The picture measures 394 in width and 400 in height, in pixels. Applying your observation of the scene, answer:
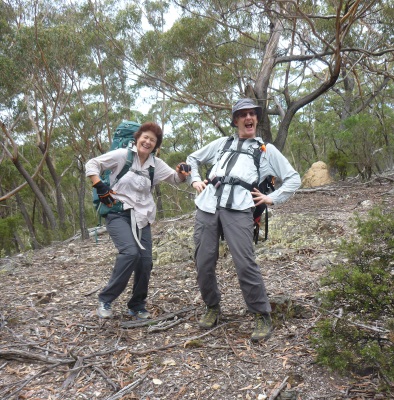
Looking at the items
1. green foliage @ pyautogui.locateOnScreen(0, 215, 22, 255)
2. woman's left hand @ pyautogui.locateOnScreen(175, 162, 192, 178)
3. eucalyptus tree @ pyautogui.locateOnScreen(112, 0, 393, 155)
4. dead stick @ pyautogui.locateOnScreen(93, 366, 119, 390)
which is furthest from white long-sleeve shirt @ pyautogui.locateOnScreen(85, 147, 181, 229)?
green foliage @ pyautogui.locateOnScreen(0, 215, 22, 255)

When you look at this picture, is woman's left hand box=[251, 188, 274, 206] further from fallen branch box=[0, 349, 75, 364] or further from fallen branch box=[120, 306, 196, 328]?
fallen branch box=[0, 349, 75, 364]

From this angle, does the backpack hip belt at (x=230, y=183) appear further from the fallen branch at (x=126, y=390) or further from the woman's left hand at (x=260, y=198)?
the fallen branch at (x=126, y=390)

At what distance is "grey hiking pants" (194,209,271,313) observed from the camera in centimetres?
272

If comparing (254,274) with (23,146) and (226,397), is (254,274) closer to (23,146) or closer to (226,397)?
(226,397)

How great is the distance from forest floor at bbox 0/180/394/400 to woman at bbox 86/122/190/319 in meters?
0.30

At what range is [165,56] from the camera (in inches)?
512

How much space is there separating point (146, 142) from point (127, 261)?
35.3 inches

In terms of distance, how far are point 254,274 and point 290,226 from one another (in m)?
3.10

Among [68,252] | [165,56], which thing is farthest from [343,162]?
[68,252]

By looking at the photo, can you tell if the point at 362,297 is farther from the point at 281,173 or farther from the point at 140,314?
the point at 140,314

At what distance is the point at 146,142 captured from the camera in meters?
3.20

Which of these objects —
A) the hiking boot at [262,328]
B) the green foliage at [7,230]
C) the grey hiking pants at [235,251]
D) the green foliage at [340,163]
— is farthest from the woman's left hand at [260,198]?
the green foliage at [7,230]

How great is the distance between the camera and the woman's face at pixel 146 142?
3205 millimetres

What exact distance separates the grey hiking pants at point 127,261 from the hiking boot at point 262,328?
3.09ft
